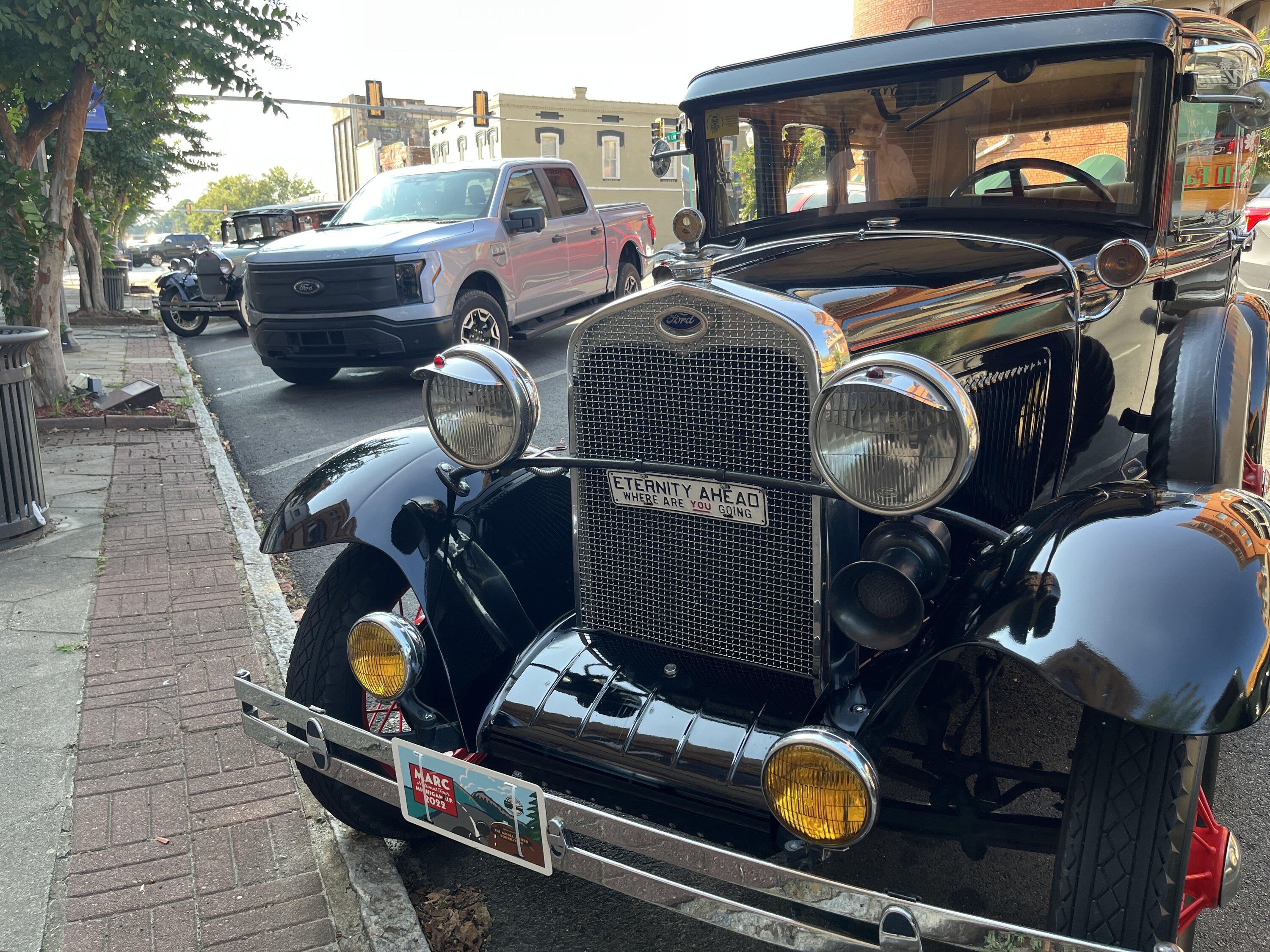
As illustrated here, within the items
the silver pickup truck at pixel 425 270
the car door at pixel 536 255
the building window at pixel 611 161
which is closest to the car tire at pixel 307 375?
the silver pickup truck at pixel 425 270

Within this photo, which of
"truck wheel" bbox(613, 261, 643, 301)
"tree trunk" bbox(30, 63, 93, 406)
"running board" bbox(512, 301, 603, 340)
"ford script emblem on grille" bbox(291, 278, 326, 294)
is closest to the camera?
"tree trunk" bbox(30, 63, 93, 406)

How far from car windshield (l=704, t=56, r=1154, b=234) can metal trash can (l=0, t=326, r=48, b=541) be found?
12.9ft

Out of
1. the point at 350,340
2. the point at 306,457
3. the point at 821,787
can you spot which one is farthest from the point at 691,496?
Answer: the point at 350,340

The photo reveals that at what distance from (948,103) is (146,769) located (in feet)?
10.8

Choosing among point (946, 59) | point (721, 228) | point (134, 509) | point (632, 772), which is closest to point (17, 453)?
point (134, 509)

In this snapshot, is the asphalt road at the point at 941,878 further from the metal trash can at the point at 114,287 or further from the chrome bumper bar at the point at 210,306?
the metal trash can at the point at 114,287

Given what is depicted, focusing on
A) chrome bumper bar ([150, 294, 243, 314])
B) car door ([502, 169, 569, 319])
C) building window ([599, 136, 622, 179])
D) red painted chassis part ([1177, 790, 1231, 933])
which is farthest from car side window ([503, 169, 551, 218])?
building window ([599, 136, 622, 179])

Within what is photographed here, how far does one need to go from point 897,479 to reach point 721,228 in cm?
231

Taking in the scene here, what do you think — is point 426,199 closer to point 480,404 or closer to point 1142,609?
point 480,404

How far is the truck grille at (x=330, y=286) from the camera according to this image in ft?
27.0

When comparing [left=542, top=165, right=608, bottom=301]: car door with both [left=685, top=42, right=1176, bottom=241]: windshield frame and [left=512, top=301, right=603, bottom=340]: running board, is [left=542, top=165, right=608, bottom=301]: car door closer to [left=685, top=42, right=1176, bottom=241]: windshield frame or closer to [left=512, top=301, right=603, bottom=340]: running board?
[left=512, top=301, right=603, bottom=340]: running board

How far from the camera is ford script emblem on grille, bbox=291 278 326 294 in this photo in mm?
8367

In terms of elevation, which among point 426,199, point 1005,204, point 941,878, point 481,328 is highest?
point 426,199

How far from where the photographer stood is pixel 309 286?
27.6 feet
